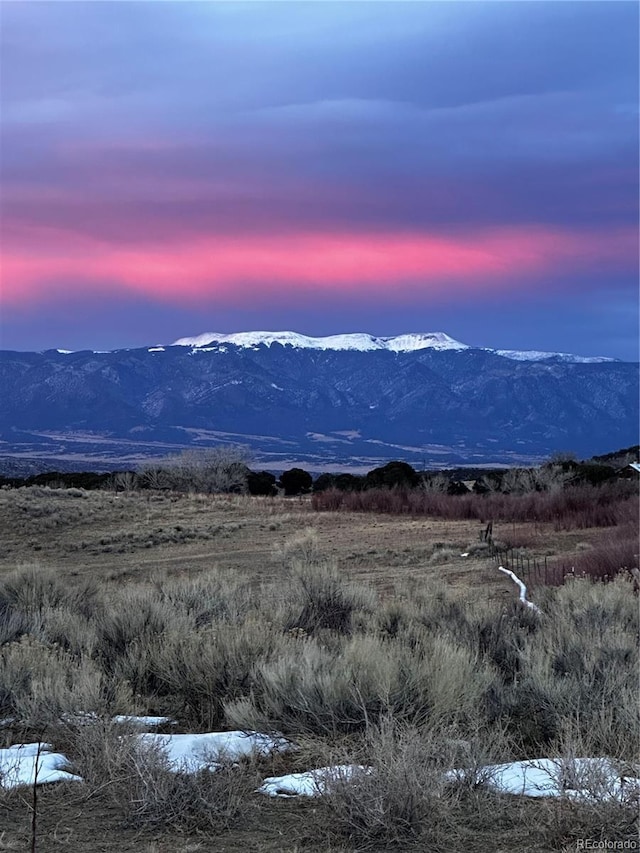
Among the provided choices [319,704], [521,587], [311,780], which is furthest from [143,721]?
[521,587]

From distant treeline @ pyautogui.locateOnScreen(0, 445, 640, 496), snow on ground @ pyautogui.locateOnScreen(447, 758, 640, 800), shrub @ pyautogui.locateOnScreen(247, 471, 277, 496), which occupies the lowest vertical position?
shrub @ pyautogui.locateOnScreen(247, 471, 277, 496)

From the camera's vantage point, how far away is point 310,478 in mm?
65812

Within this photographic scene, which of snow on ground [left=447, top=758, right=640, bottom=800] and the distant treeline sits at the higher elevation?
snow on ground [left=447, top=758, right=640, bottom=800]

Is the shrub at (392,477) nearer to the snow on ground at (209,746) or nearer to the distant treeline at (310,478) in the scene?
the distant treeline at (310,478)

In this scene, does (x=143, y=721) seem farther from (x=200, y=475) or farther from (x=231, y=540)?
(x=200, y=475)

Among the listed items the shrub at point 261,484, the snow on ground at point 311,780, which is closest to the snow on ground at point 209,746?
the snow on ground at point 311,780

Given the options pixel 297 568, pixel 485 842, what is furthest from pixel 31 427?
pixel 485 842

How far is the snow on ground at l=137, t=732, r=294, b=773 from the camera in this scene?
22.2 feet

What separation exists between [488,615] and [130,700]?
4915 mm

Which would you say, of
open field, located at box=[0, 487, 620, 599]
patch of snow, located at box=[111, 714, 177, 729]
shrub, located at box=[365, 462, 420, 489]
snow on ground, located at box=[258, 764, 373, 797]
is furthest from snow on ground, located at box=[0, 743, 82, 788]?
shrub, located at box=[365, 462, 420, 489]

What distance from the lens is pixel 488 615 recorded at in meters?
11.6

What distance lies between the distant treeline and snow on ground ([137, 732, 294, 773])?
3494 centimetres

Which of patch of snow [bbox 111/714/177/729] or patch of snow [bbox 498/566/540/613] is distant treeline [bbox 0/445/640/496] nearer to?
patch of snow [bbox 498/566/540/613]

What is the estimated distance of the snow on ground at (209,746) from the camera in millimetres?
6754
